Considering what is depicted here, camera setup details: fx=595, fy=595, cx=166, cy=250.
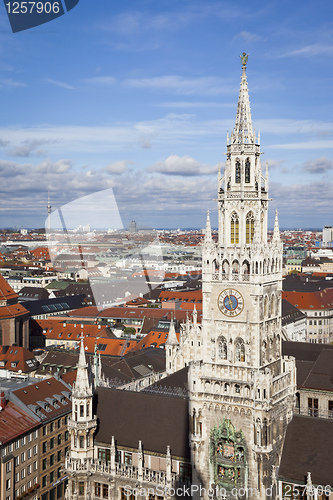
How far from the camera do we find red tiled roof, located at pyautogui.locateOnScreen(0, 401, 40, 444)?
59.5m

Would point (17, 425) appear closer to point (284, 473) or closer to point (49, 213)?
point (284, 473)

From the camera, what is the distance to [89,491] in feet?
161

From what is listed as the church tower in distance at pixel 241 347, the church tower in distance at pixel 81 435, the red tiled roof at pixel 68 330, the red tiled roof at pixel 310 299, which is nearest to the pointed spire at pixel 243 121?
the church tower in distance at pixel 241 347

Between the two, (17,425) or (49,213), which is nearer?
(17,425)

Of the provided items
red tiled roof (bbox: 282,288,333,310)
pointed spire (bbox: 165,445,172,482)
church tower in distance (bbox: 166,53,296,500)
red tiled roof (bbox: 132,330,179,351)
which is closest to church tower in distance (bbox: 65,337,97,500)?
pointed spire (bbox: 165,445,172,482)

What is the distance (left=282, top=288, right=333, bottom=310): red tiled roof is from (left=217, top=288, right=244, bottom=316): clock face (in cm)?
10706

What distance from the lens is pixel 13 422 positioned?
6209 centimetres

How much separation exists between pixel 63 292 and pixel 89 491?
5351 inches

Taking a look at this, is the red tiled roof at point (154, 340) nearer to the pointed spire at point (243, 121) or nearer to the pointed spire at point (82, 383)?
the pointed spire at point (82, 383)

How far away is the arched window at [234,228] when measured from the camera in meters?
44.8

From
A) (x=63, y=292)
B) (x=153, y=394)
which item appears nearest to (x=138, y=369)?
(x=153, y=394)

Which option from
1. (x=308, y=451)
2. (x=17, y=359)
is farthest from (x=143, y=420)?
(x=17, y=359)

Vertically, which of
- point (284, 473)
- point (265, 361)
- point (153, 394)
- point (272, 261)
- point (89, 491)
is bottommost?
point (89, 491)

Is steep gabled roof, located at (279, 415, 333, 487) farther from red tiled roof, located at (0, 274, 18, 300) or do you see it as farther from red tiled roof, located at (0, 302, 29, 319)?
red tiled roof, located at (0, 274, 18, 300)
